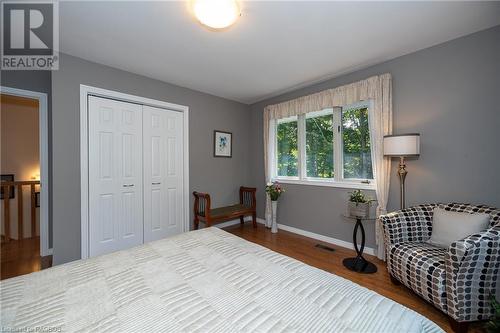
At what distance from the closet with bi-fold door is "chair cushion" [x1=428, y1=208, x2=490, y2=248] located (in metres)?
3.31

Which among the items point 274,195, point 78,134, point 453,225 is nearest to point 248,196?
point 274,195

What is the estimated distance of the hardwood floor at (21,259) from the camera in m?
2.40

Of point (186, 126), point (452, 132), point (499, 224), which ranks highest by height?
point (186, 126)

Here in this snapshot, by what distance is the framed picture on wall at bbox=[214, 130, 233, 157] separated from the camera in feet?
13.1

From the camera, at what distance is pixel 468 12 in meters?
1.82

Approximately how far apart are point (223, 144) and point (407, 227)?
3.08m

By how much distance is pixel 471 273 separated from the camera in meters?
1.47

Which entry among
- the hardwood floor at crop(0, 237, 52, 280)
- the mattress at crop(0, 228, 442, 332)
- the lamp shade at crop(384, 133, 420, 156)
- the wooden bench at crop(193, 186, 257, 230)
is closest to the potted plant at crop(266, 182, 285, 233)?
the wooden bench at crop(193, 186, 257, 230)

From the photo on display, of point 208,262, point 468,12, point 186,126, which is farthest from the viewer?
point 186,126

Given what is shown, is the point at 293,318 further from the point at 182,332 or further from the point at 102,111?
the point at 102,111

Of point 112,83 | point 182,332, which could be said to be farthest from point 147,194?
point 182,332

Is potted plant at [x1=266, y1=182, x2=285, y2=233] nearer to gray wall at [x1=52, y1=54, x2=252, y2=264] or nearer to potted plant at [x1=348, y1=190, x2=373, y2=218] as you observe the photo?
gray wall at [x1=52, y1=54, x2=252, y2=264]

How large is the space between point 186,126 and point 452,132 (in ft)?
11.5

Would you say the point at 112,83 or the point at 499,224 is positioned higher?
the point at 112,83
